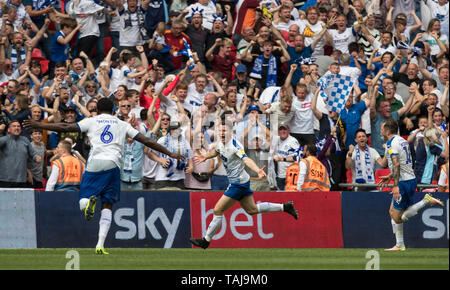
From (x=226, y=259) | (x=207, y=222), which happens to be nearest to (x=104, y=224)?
(x=226, y=259)

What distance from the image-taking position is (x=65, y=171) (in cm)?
1809

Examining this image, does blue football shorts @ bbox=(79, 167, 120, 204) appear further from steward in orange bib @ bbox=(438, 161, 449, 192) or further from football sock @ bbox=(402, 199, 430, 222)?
steward in orange bib @ bbox=(438, 161, 449, 192)

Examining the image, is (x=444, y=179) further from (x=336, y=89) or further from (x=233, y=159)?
(x=233, y=159)

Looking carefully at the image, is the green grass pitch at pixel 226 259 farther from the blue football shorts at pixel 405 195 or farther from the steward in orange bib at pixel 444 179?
the steward in orange bib at pixel 444 179

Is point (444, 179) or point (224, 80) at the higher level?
point (224, 80)

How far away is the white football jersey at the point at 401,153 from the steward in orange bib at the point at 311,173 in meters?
2.09

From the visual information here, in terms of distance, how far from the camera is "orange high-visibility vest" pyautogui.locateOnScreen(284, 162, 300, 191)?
19.1m

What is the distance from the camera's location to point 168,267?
504 inches

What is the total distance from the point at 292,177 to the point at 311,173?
0.70 meters

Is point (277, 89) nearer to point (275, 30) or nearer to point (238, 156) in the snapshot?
point (275, 30)

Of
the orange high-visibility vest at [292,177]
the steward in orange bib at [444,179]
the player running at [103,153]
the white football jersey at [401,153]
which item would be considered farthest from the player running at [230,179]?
the steward in orange bib at [444,179]

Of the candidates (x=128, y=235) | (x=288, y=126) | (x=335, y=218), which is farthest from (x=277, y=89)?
(x=128, y=235)

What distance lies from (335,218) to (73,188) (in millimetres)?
5477

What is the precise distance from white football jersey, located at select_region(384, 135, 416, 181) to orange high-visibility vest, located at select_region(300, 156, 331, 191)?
2070 millimetres
